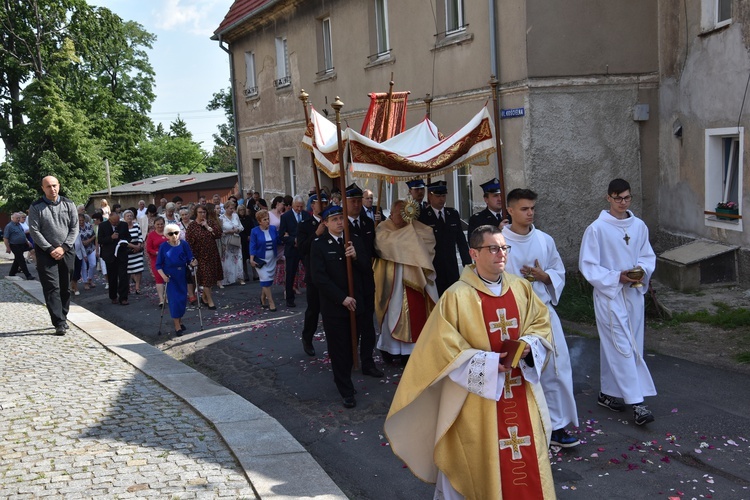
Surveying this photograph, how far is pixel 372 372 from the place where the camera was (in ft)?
26.9

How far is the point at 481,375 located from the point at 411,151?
4852 millimetres

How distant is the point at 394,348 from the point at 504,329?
4.17 meters

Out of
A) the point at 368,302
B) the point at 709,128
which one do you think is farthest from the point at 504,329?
the point at 709,128

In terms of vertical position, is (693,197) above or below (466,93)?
below

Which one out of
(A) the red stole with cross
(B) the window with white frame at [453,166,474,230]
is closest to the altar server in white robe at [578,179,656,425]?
(A) the red stole with cross

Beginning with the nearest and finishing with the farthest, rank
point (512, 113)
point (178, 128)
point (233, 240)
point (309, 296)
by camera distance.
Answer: point (309, 296) < point (512, 113) < point (233, 240) < point (178, 128)

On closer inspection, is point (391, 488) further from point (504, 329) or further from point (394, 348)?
point (394, 348)

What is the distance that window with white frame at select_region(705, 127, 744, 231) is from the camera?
37.9ft

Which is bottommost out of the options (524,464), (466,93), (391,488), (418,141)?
(391,488)

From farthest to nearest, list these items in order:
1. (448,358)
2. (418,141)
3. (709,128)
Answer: (709,128) < (418,141) < (448,358)

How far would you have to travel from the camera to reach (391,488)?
5.38 m

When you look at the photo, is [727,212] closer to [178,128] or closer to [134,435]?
[134,435]

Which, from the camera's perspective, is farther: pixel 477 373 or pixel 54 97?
pixel 54 97

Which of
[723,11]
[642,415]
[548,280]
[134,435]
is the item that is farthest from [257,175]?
[642,415]
